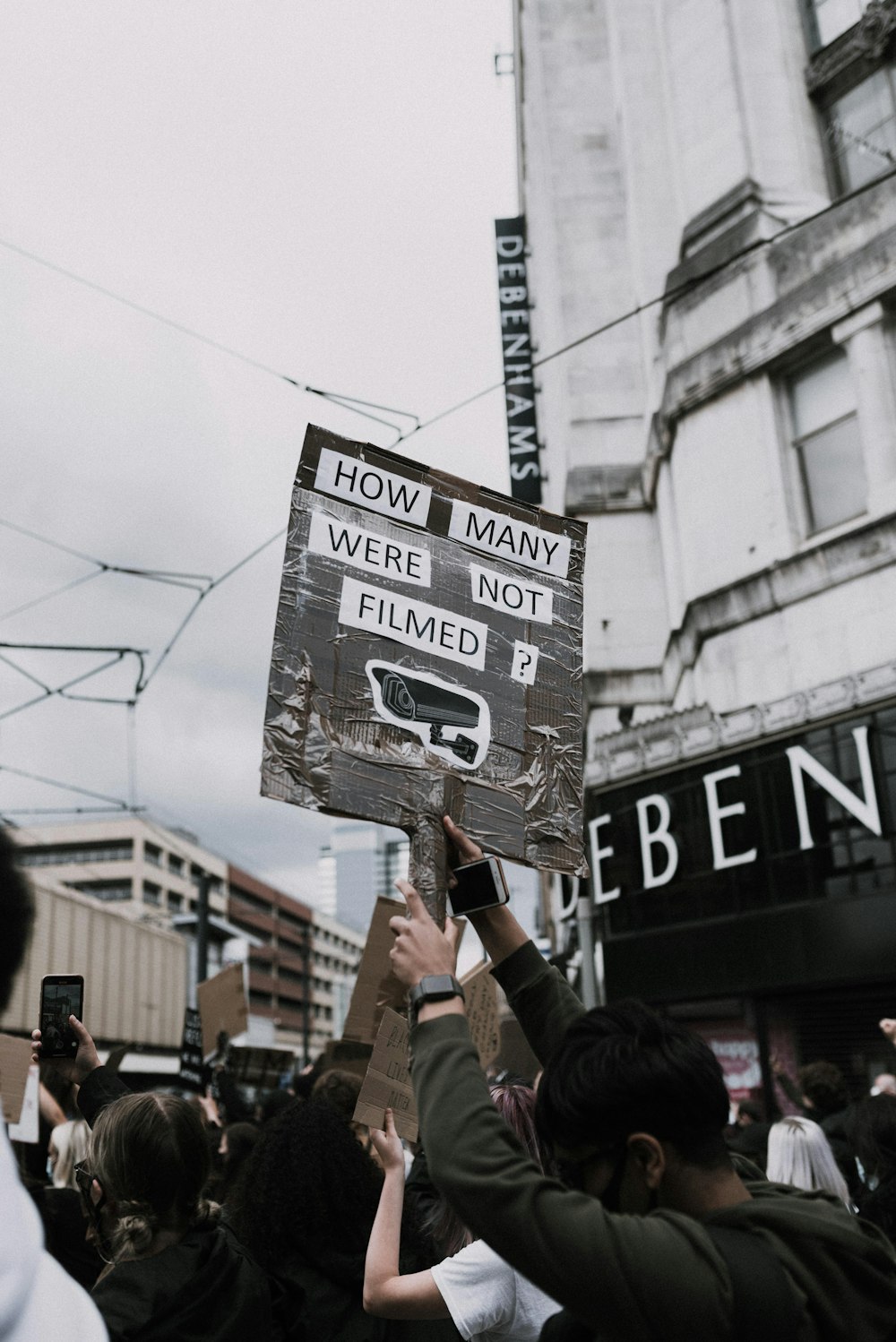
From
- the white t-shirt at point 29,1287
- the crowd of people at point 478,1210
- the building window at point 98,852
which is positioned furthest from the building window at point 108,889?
the white t-shirt at point 29,1287

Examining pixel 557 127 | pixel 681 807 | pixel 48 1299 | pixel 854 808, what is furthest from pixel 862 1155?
pixel 557 127

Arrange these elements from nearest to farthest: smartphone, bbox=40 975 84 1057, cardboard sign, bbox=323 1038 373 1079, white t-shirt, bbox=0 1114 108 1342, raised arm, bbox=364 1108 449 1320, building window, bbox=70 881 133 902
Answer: white t-shirt, bbox=0 1114 108 1342
raised arm, bbox=364 1108 449 1320
smartphone, bbox=40 975 84 1057
cardboard sign, bbox=323 1038 373 1079
building window, bbox=70 881 133 902

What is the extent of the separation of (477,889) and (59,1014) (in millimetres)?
1399

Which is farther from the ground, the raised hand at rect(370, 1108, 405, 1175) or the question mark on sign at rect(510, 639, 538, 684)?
the question mark on sign at rect(510, 639, 538, 684)

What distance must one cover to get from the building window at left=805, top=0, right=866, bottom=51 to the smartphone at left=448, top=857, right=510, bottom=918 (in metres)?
14.6

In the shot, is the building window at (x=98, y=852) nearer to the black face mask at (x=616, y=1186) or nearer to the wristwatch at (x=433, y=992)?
the wristwatch at (x=433, y=992)

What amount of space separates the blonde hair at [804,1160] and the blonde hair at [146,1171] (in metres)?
2.53

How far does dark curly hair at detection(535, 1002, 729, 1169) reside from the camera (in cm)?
172

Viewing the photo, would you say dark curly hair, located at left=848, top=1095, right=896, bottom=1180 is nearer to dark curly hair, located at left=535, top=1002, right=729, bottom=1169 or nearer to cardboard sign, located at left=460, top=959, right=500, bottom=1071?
cardboard sign, located at left=460, top=959, right=500, bottom=1071

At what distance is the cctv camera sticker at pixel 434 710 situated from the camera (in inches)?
109

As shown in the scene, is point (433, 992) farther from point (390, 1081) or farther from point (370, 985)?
point (370, 985)

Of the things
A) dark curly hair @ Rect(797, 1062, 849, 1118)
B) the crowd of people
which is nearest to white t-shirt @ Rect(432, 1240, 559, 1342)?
the crowd of people

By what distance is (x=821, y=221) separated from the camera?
1296 cm

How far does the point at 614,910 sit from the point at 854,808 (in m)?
3.80
